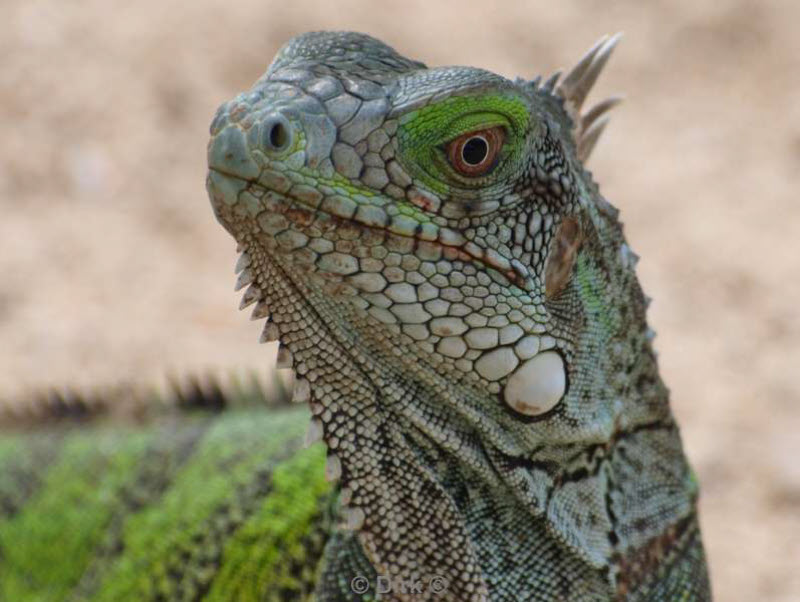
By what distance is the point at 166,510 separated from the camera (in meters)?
4.75

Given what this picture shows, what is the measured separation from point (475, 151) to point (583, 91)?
3.07 feet

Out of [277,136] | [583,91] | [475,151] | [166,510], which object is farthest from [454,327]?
[166,510]

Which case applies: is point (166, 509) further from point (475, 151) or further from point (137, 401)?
point (475, 151)

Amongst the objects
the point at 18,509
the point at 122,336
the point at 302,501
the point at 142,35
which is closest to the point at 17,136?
the point at 142,35

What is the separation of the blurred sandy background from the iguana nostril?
3.71m

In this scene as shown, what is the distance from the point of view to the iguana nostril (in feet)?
9.26

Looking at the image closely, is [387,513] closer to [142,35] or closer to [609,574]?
[609,574]

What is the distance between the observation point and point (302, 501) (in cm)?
418

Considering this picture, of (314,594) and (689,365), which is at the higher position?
(689,365)

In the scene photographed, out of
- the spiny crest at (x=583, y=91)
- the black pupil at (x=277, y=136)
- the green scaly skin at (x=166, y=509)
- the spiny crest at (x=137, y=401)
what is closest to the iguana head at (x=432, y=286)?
the black pupil at (x=277, y=136)

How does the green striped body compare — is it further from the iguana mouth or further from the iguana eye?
the iguana eye

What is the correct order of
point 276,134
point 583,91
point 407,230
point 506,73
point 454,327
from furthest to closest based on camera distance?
point 506,73, point 583,91, point 454,327, point 407,230, point 276,134

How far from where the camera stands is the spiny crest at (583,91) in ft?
11.9

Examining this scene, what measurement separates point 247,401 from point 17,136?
183 inches
